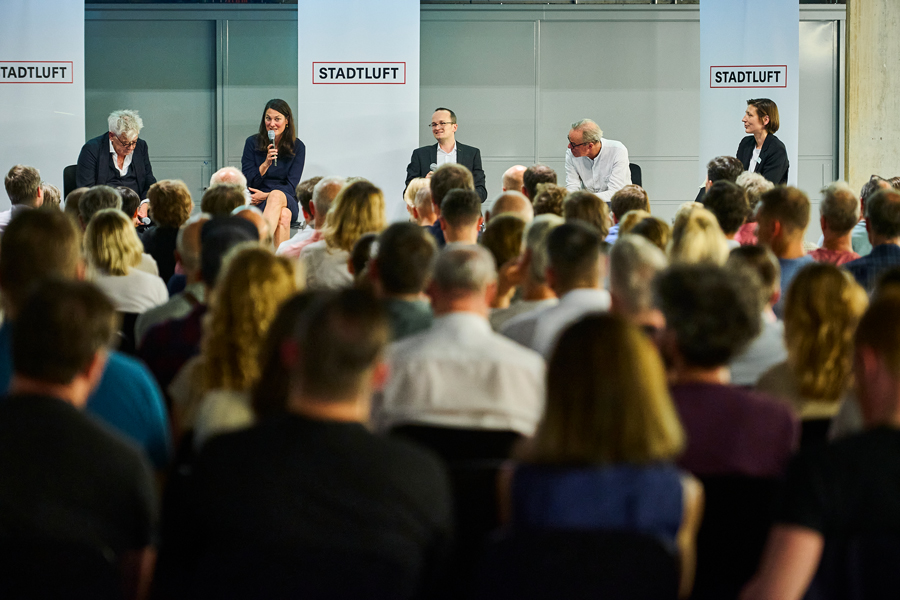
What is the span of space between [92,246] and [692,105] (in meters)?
7.97

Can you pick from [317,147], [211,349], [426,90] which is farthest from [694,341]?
[426,90]

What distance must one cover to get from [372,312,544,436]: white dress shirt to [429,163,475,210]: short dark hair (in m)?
3.26

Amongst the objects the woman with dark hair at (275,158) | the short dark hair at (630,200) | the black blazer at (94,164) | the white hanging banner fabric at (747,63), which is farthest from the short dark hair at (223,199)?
the white hanging banner fabric at (747,63)

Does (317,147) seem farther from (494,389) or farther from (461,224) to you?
(494,389)

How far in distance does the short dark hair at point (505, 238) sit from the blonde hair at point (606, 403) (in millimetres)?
2684

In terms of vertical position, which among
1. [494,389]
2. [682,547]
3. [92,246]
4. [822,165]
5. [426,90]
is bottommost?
[682,547]

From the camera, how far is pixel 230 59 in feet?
35.1

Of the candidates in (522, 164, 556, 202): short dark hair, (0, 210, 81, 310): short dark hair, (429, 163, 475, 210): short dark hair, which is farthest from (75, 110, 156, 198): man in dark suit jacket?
(0, 210, 81, 310): short dark hair

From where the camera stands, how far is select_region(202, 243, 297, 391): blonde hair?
257cm

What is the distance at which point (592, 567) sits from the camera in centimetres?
169

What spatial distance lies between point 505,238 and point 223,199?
5.88 feet

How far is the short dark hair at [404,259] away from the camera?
333cm

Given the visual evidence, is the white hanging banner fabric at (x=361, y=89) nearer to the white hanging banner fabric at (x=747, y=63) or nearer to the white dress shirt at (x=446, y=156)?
the white dress shirt at (x=446, y=156)

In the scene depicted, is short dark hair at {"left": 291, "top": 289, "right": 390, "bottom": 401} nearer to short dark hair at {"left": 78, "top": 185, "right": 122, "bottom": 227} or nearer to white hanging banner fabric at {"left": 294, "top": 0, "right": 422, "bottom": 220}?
short dark hair at {"left": 78, "top": 185, "right": 122, "bottom": 227}
